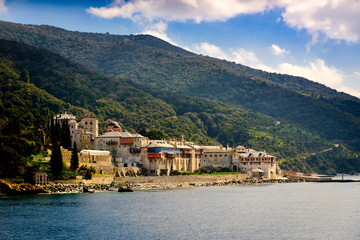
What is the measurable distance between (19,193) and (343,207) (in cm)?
4677

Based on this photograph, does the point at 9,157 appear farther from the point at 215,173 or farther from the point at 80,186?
the point at 215,173

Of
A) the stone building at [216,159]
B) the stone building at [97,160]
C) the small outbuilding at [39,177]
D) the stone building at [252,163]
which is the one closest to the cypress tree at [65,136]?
the stone building at [97,160]

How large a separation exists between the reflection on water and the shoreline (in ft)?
12.9

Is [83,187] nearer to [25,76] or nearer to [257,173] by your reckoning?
[257,173]

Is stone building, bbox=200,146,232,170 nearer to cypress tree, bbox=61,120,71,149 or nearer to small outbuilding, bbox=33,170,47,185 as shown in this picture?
cypress tree, bbox=61,120,71,149

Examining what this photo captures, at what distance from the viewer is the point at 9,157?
77.3m

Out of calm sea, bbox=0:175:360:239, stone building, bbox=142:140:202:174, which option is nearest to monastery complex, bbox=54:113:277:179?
stone building, bbox=142:140:202:174

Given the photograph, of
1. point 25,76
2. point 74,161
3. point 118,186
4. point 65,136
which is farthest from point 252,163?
point 25,76

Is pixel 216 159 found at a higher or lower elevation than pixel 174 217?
higher

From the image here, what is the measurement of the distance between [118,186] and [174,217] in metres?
31.5

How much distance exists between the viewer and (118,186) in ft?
297

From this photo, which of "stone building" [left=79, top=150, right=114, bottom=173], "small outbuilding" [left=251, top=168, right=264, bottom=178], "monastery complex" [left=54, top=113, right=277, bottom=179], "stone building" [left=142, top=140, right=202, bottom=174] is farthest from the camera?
"small outbuilding" [left=251, top=168, right=264, bottom=178]

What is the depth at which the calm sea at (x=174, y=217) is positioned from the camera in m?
50.9

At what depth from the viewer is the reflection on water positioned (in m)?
50.9
